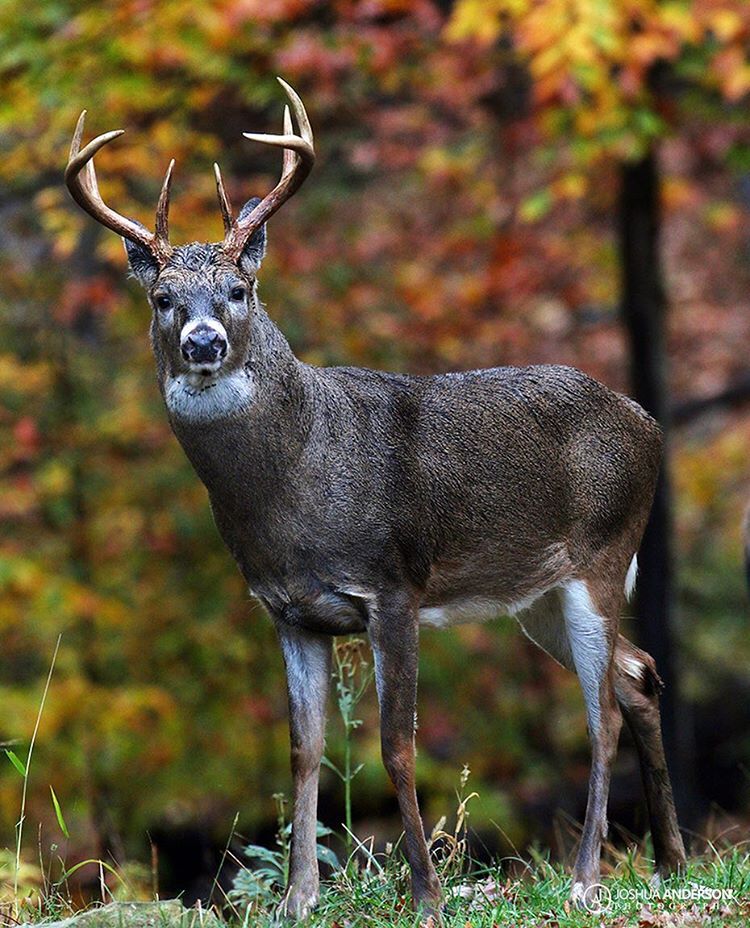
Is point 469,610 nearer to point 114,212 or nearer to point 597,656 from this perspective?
point 597,656

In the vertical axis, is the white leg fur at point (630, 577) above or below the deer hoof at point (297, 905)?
above

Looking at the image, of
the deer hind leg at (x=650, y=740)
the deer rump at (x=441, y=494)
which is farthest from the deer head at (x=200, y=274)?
the deer hind leg at (x=650, y=740)

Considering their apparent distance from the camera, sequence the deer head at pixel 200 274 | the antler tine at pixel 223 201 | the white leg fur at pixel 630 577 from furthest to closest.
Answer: the white leg fur at pixel 630 577
the antler tine at pixel 223 201
the deer head at pixel 200 274

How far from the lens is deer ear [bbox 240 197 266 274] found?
5.14m

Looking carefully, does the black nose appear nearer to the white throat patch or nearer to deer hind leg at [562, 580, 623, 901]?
the white throat patch

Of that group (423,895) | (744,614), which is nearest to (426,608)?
(423,895)

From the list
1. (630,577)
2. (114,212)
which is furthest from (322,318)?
(114,212)

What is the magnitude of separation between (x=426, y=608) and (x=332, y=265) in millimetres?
6630

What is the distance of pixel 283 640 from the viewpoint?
5.31m

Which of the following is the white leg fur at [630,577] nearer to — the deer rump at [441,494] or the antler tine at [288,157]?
the deer rump at [441,494]

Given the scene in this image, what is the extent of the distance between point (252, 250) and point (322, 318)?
19.3ft

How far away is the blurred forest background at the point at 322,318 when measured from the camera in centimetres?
862

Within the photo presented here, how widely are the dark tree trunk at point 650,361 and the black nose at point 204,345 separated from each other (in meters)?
5.66

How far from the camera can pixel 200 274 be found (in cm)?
498
